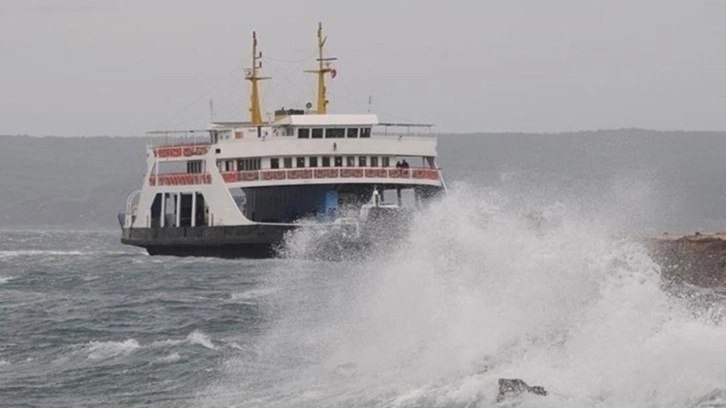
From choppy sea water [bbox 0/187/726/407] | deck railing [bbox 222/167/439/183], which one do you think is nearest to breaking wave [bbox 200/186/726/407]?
choppy sea water [bbox 0/187/726/407]

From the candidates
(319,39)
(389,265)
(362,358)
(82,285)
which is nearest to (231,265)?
(82,285)

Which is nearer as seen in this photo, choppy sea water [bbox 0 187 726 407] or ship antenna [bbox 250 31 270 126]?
choppy sea water [bbox 0 187 726 407]

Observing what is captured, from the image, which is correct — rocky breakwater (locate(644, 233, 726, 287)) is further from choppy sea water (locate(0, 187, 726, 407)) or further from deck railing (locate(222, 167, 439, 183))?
deck railing (locate(222, 167, 439, 183))

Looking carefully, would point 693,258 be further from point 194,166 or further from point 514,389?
point 194,166

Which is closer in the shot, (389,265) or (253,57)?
(389,265)

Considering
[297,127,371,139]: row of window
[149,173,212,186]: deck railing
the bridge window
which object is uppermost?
[297,127,371,139]: row of window

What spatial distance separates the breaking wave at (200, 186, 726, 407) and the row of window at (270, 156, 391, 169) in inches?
1310

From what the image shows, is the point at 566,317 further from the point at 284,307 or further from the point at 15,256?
the point at 15,256

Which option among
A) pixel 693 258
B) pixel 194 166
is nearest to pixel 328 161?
pixel 194 166

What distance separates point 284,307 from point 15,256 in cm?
3925

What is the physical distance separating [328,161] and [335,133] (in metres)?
1.19

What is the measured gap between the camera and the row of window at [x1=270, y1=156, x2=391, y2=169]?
71.7 meters

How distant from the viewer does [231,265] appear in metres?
64.0

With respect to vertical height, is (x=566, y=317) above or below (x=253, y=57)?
below
